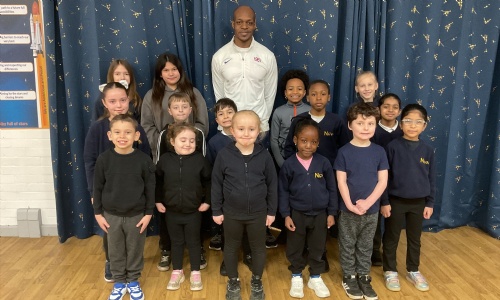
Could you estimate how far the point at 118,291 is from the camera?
8.29 ft

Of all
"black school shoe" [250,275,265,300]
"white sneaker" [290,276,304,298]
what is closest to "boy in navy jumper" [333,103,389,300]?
"white sneaker" [290,276,304,298]

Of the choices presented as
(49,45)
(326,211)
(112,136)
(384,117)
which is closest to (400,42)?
(384,117)

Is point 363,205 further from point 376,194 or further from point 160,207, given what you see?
point 160,207

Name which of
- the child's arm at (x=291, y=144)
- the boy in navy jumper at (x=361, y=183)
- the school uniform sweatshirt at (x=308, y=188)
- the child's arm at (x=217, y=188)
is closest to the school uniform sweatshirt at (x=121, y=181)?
the child's arm at (x=217, y=188)

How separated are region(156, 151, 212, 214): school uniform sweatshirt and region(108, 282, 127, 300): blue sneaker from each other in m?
0.56

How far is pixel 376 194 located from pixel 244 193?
2.59 ft

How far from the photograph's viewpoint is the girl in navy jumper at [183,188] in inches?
99.0

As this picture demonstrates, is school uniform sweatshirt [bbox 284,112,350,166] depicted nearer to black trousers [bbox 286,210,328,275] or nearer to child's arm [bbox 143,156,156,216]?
black trousers [bbox 286,210,328,275]

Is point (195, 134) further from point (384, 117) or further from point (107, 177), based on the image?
point (384, 117)

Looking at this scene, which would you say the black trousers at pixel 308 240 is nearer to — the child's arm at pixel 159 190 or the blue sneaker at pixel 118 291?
the child's arm at pixel 159 190

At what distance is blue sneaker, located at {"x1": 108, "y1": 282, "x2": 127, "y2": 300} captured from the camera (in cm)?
250

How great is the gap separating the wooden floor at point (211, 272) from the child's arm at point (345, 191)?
0.57m

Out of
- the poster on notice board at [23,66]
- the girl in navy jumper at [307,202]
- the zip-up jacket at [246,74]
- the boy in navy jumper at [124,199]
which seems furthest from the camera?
the poster on notice board at [23,66]

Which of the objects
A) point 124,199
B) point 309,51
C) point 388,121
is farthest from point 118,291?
point 309,51
